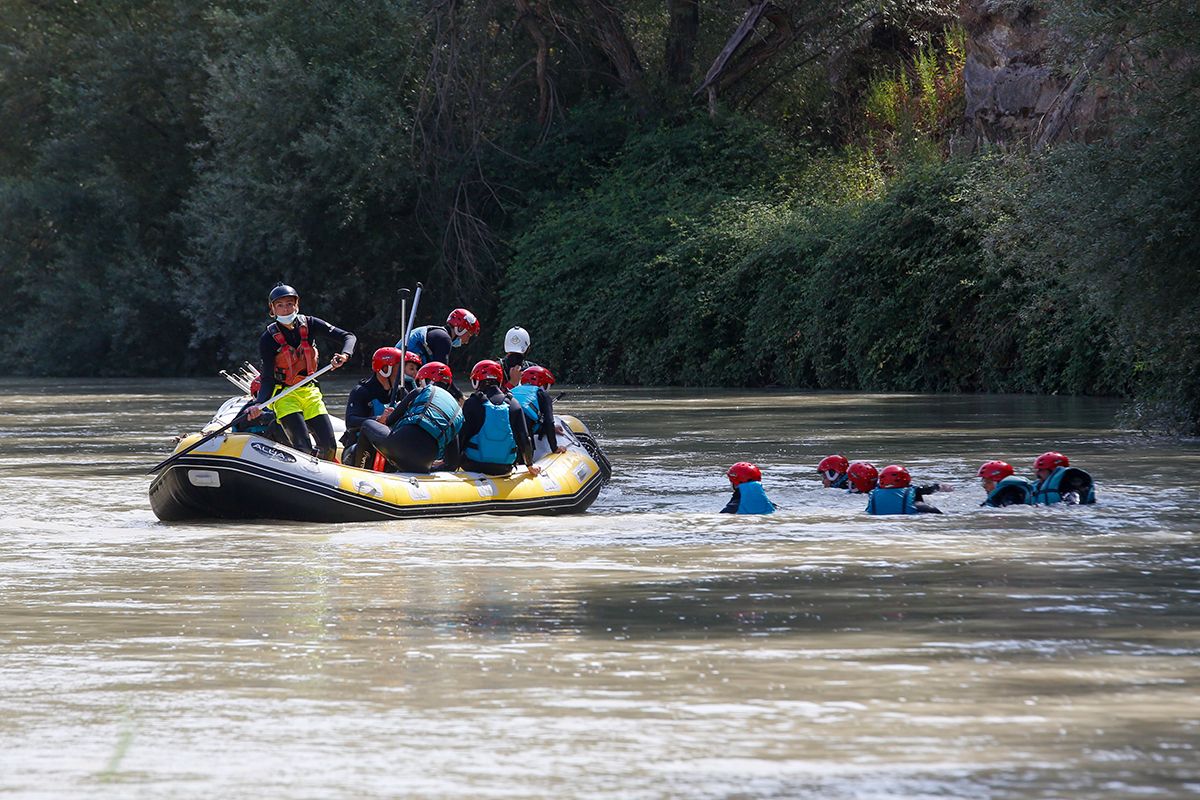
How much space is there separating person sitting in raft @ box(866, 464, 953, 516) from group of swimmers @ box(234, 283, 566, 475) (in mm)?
2522

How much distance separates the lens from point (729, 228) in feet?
129

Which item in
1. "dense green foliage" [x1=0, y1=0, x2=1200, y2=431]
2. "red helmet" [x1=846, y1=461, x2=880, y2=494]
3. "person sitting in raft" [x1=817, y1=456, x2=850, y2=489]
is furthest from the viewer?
"dense green foliage" [x1=0, y1=0, x2=1200, y2=431]

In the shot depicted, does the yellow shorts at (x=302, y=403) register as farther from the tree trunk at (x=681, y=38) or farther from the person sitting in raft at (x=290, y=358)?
the tree trunk at (x=681, y=38)

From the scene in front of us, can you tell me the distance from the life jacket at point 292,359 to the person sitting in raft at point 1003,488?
4.92 metres

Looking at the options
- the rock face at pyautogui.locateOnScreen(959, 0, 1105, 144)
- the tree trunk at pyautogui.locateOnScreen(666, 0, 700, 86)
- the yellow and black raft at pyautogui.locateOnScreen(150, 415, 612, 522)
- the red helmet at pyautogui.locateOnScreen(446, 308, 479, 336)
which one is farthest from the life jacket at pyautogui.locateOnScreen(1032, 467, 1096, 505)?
the tree trunk at pyautogui.locateOnScreen(666, 0, 700, 86)

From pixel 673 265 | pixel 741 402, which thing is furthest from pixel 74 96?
pixel 741 402

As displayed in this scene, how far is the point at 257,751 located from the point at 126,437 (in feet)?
60.8

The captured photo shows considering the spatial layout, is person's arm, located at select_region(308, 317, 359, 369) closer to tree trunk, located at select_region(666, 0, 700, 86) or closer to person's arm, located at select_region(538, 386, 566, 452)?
person's arm, located at select_region(538, 386, 566, 452)

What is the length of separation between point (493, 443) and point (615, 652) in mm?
6686

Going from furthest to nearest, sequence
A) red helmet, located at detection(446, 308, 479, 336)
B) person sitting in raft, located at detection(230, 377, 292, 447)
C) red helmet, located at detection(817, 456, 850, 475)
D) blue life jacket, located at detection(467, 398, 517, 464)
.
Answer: red helmet, located at detection(446, 308, 479, 336) < red helmet, located at detection(817, 456, 850, 475) < person sitting in raft, located at detection(230, 377, 292, 447) < blue life jacket, located at detection(467, 398, 517, 464)

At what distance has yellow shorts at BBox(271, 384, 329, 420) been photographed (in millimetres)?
15125

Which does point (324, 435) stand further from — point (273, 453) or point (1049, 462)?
point (1049, 462)

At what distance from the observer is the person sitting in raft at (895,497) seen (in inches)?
545

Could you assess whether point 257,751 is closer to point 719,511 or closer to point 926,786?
point 926,786
